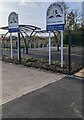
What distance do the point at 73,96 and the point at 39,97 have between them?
1.00 metres

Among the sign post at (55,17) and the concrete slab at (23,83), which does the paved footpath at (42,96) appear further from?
the sign post at (55,17)

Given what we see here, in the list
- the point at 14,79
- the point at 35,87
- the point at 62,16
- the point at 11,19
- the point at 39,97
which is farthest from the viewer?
the point at 11,19

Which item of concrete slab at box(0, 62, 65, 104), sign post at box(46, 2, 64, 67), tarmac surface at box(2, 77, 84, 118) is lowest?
tarmac surface at box(2, 77, 84, 118)

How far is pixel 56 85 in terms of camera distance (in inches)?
276

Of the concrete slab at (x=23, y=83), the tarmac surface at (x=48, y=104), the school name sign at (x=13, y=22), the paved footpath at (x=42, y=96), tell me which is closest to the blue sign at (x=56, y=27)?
the concrete slab at (x=23, y=83)

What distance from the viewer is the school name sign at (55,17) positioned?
411 inches

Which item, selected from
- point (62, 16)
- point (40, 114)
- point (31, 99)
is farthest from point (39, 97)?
point (62, 16)

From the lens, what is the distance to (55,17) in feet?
35.0

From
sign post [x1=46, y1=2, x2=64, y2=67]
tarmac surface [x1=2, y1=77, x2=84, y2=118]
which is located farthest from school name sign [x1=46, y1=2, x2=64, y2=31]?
tarmac surface [x1=2, y1=77, x2=84, y2=118]

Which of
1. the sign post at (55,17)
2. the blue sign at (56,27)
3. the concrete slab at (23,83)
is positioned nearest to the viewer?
the concrete slab at (23,83)

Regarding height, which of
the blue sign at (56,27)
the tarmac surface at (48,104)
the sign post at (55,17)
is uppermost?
the sign post at (55,17)

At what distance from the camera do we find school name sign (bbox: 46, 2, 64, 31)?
34.2ft

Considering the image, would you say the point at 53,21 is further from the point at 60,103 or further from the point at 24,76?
the point at 60,103

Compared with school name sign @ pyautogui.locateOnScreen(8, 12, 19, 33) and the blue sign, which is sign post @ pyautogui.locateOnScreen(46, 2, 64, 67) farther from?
school name sign @ pyautogui.locateOnScreen(8, 12, 19, 33)
